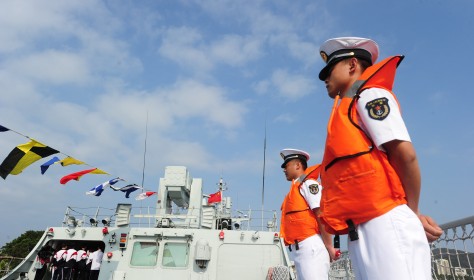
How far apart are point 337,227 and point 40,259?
9.75 metres

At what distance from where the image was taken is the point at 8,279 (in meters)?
8.54

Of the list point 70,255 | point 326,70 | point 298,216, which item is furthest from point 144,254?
point 326,70

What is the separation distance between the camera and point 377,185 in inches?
62.6

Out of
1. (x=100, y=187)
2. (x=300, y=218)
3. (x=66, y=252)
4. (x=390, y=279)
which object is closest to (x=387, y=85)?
(x=390, y=279)

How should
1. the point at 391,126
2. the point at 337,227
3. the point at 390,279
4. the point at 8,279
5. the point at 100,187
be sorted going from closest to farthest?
1. the point at 390,279
2. the point at 391,126
3. the point at 337,227
4. the point at 8,279
5. the point at 100,187

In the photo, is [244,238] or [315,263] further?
[244,238]

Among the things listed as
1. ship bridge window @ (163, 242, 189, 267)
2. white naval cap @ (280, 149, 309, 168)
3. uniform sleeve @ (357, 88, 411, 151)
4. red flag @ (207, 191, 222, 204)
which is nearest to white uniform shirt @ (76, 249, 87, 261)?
ship bridge window @ (163, 242, 189, 267)

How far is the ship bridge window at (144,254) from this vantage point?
855 cm

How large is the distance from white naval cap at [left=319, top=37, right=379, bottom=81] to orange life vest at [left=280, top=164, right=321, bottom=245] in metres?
1.58

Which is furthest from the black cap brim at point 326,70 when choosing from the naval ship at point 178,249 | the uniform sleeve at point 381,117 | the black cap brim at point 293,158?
the naval ship at point 178,249

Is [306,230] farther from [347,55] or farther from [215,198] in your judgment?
[215,198]

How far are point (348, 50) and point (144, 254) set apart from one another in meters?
8.02

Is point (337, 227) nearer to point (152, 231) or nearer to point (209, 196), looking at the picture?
point (152, 231)

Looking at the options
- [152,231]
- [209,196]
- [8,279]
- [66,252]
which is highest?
[209,196]
